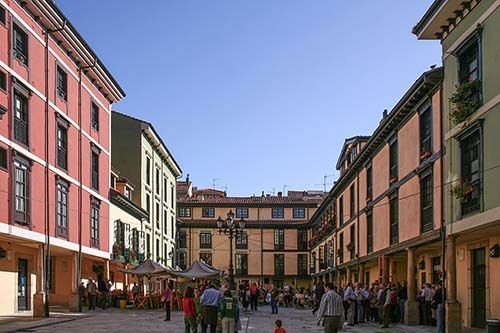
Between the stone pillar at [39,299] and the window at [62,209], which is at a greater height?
the window at [62,209]

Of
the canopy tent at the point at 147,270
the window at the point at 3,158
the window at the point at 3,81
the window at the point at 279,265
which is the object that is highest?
the window at the point at 3,81

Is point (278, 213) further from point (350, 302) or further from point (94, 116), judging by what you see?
point (350, 302)

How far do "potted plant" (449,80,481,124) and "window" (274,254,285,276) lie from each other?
67.2m

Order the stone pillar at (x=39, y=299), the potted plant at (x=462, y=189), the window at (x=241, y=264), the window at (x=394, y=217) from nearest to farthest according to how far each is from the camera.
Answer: the potted plant at (x=462, y=189) < the stone pillar at (x=39, y=299) < the window at (x=394, y=217) < the window at (x=241, y=264)

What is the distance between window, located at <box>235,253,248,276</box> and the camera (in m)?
89.7

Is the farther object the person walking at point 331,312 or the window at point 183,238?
the window at point 183,238

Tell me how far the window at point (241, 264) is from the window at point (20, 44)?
62948 mm

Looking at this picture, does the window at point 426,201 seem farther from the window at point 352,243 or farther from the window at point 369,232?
the window at point 352,243

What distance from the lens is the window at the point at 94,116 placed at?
1559 inches

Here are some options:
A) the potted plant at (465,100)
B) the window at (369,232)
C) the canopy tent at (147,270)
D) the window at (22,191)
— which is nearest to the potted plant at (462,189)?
the potted plant at (465,100)

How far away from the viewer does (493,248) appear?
2305 cm

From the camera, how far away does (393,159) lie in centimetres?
3431

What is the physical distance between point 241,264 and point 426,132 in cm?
6304

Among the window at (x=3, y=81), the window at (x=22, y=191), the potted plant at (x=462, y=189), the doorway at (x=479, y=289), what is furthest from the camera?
the window at (x=22, y=191)
